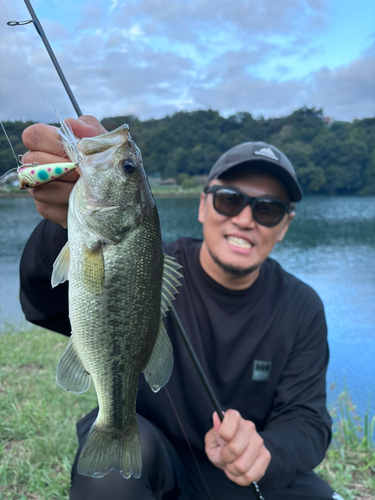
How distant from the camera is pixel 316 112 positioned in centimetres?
4262

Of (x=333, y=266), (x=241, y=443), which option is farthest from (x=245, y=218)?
(x=333, y=266)

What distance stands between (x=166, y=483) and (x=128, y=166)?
1.66 metres

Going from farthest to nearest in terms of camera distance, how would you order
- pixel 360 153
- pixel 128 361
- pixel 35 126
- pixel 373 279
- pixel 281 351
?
pixel 360 153, pixel 373 279, pixel 281 351, pixel 128 361, pixel 35 126

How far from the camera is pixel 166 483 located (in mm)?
2004

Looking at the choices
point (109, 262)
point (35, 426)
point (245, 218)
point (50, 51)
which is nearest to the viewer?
point (109, 262)

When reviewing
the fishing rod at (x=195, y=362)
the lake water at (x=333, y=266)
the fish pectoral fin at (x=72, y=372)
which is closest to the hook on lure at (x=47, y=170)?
the fish pectoral fin at (x=72, y=372)

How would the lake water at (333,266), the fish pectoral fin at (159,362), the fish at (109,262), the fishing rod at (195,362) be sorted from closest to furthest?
the fish at (109,262)
the fish pectoral fin at (159,362)
the fishing rod at (195,362)
the lake water at (333,266)

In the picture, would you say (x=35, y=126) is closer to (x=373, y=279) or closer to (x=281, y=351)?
(x=281, y=351)

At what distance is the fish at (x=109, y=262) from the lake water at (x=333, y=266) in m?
3.41

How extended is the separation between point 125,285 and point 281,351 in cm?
153

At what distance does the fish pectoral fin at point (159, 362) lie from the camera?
143 cm

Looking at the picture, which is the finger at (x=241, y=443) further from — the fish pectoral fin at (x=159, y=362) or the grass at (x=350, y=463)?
the grass at (x=350, y=463)

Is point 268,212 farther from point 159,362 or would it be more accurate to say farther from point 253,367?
point 159,362

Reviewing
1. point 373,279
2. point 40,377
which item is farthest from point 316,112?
point 40,377
